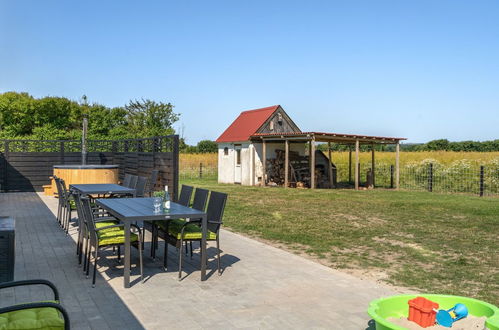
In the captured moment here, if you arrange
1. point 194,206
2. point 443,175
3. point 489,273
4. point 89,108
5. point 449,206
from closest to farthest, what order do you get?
point 489,273
point 194,206
point 449,206
point 443,175
point 89,108

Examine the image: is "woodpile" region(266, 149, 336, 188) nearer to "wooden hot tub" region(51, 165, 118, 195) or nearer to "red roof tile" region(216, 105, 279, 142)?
"red roof tile" region(216, 105, 279, 142)

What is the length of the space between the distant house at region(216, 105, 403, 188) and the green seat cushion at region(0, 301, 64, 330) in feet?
60.2

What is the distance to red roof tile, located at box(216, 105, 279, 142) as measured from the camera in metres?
25.0

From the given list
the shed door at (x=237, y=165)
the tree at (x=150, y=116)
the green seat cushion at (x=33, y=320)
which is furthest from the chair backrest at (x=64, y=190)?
the tree at (x=150, y=116)

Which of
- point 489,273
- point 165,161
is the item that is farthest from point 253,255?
point 165,161

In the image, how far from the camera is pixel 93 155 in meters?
17.8

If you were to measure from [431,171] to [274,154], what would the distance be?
770 centimetres

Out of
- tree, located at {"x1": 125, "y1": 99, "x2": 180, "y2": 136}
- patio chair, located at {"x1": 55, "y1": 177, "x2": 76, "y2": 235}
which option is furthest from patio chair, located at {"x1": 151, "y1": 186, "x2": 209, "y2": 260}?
tree, located at {"x1": 125, "y1": 99, "x2": 180, "y2": 136}

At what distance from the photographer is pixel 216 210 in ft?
20.1

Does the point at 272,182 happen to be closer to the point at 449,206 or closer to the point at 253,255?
the point at 449,206

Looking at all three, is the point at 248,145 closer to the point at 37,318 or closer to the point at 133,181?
the point at 133,181

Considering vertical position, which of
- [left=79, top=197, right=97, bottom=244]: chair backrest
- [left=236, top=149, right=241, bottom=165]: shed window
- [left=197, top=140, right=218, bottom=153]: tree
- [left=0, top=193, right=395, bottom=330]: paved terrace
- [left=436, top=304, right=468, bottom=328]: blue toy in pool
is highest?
[left=197, top=140, right=218, bottom=153]: tree

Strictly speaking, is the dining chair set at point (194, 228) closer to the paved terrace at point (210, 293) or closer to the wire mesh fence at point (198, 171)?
the paved terrace at point (210, 293)

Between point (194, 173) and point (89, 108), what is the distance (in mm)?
9352
